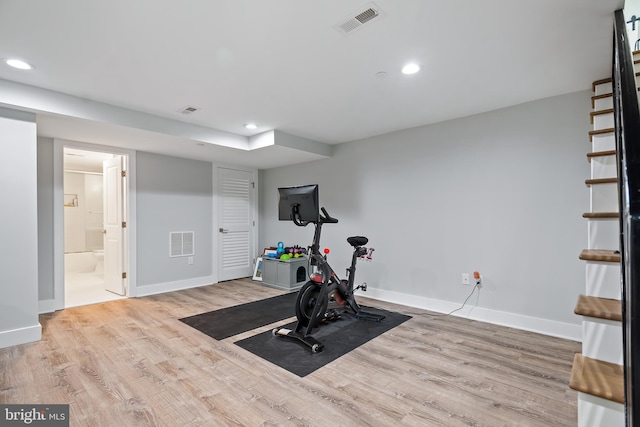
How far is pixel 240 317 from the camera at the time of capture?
362 cm

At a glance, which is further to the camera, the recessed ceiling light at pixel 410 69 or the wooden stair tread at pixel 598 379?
the recessed ceiling light at pixel 410 69

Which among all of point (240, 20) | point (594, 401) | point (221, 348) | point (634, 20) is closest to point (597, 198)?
point (594, 401)

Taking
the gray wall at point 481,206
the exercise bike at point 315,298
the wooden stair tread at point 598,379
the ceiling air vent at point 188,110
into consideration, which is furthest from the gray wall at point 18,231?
the wooden stair tread at point 598,379

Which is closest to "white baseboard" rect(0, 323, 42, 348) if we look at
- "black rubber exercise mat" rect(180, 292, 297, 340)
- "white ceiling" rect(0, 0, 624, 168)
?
"black rubber exercise mat" rect(180, 292, 297, 340)

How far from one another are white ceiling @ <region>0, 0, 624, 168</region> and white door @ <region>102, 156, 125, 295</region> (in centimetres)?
97

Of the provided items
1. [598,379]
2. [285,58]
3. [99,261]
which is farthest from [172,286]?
[598,379]

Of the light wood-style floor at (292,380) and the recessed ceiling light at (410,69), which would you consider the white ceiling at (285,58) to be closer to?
the recessed ceiling light at (410,69)

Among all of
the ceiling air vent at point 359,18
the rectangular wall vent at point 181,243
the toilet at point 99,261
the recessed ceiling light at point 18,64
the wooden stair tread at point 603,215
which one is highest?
the ceiling air vent at point 359,18

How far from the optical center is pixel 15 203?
9.34 ft

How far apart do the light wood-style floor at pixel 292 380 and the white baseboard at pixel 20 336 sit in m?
0.09

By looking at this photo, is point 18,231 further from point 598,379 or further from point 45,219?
point 598,379

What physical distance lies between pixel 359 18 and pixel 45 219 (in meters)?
4.26

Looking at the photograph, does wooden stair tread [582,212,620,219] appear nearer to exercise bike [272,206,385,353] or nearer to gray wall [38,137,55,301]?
exercise bike [272,206,385,353]

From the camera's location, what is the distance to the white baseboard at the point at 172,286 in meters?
4.58
